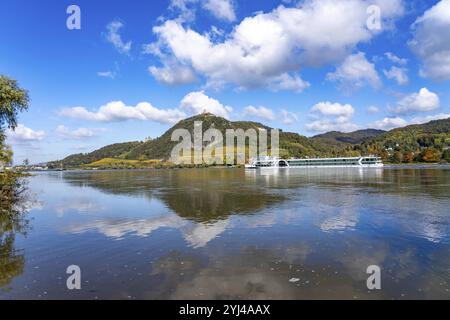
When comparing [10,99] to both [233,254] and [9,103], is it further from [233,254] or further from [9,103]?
[233,254]

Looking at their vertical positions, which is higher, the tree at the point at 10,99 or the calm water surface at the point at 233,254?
the tree at the point at 10,99

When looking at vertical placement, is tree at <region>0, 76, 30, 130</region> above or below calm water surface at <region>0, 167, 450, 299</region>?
above

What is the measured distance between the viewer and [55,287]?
1269 centimetres

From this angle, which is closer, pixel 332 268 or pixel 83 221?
pixel 332 268

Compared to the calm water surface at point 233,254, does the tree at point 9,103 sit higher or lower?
higher

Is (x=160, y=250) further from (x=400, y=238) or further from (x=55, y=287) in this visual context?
(x=400, y=238)

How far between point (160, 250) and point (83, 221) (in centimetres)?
1333

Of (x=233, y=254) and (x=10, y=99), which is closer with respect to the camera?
(x=233, y=254)

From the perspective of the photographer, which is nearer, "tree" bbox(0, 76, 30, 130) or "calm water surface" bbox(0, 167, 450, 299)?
"calm water surface" bbox(0, 167, 450, 299)

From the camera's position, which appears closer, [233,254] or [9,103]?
[233,254]

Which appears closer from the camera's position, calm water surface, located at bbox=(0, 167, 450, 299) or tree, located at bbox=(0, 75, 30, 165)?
calm water surface, located at bbox=(0, 167, 450, 299)

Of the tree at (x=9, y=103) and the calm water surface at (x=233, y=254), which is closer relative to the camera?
the calm water surface at (x=233, y=254)

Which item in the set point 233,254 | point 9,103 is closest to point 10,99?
point 9,103
